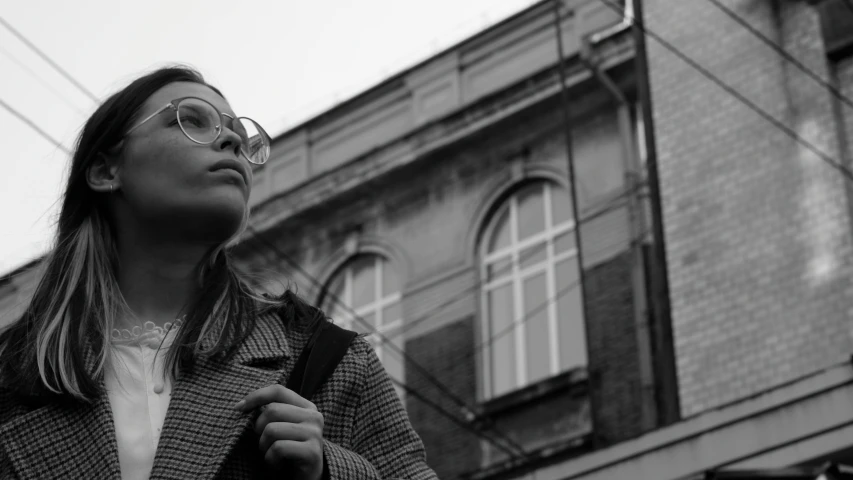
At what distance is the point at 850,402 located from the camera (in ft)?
38.0

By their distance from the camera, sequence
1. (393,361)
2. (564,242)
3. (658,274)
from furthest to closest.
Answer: (393,361), (564,242), (658,274)

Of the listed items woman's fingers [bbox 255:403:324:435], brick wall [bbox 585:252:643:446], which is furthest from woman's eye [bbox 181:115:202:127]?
brick wall [bbox 585:252:643:446]

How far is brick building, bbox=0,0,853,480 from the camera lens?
12.9 meters

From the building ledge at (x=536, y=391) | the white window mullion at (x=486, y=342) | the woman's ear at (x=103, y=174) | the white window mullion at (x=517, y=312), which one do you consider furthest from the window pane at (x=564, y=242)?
the woman's ear at (x=103, y=174)

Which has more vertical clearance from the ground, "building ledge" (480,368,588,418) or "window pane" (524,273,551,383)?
"window pane" (524,273,551,383)

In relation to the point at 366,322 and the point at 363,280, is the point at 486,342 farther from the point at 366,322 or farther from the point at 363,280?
the point at 363,280

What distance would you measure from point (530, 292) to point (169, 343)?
1368 cm

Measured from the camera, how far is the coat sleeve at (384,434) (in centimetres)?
299

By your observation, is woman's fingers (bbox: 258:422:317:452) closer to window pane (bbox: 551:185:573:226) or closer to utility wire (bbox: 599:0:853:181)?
utility wire (bbox: 599:0:853:181)

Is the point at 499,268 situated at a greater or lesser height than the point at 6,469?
greater

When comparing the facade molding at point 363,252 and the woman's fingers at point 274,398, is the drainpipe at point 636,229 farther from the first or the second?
the woman's fingers at point 274,398

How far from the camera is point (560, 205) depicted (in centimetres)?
1714

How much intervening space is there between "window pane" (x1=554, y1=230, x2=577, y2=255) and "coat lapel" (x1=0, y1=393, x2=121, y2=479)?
45.2 ft

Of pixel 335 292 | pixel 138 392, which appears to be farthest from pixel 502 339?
pixel 138 392
